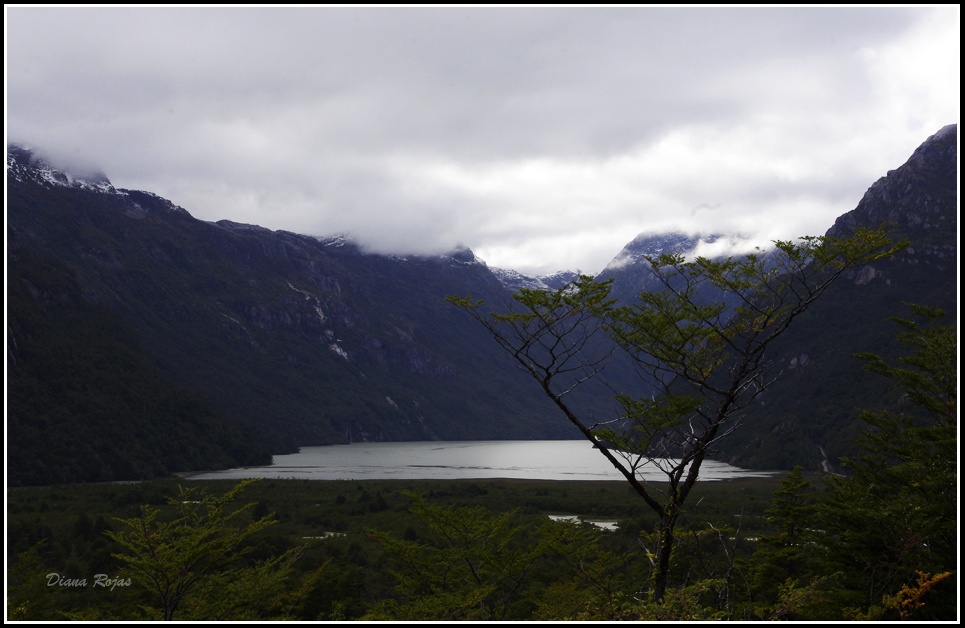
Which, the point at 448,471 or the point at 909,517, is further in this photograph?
the point at 448,471

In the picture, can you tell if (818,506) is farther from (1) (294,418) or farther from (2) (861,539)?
(1) (294,418)

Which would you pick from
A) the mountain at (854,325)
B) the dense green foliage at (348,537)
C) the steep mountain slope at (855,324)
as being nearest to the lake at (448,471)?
the mountain at (854,325)

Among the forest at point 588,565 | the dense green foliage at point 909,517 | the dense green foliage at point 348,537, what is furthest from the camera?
the dense green foliage at point 348,537

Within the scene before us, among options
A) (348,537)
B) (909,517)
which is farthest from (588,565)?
(348,537)

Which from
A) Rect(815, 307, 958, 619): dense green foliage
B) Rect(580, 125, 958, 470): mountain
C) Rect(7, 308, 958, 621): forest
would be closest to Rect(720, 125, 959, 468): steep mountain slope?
Rect(580, 125, 958, 470): mountain

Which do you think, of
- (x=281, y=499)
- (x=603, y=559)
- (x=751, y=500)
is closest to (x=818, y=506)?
(x=603, y=559)

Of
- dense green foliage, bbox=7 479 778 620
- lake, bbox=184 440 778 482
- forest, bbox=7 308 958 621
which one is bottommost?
lake, bbox=184 440 778 482

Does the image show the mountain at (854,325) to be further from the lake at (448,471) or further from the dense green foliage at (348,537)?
the dense green foliage at (348,537)

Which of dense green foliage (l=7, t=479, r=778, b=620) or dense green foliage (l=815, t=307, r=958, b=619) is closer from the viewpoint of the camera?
dense green foliage (l=815, t=307, r=958, b=619)

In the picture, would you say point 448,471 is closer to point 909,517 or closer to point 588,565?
point 588,565

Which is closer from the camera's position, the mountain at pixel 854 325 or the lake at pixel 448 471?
the lake at pixel 448 471

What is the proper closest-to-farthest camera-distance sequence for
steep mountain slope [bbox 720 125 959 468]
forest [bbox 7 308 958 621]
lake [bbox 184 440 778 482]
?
forest [bbox 7 308 958 621] → lake [bbox 184 440 778 482] → steep mountain slope [bbox 720 125 959 468]

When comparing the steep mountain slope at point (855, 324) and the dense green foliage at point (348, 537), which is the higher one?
the steep mountain slope at point (855, 324)

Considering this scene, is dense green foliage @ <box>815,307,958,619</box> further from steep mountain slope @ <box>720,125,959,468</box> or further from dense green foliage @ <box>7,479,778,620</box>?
steep mountain slope @ <box>720,125,959,468</box>
